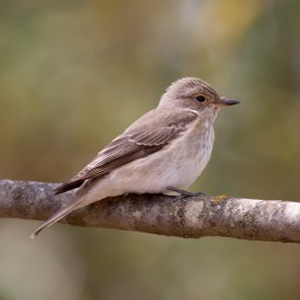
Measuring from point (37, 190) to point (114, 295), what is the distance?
2.13 m

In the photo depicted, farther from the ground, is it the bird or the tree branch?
the bird

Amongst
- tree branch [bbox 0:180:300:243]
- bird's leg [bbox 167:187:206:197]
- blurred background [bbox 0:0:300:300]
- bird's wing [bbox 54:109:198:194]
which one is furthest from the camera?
blurred background [bbox 0:0:300:300]

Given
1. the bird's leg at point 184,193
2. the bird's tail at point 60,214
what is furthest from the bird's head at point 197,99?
the bird's tail at point 60,214

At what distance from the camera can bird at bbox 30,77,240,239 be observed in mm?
5055

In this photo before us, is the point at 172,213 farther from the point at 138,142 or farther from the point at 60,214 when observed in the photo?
the point at 138,142

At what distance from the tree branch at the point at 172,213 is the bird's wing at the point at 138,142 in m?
0.21

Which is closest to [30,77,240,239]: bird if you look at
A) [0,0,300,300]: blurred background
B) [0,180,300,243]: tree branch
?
[0,180,300,243]: tree branch

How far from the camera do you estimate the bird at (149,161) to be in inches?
199

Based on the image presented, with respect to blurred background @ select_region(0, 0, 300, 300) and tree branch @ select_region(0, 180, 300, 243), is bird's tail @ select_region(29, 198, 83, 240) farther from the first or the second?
blurred background @ select_region(0, 0, 300, 300)

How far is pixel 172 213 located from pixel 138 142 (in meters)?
0.84

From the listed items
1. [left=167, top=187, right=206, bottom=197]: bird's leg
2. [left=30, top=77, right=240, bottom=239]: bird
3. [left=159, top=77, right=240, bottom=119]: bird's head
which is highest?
[left=159, top=77, right=240, bottom=119]: bird's head

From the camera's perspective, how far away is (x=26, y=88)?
23.8 feet

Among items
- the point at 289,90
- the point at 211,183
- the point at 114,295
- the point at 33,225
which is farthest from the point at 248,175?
the point at 33,225

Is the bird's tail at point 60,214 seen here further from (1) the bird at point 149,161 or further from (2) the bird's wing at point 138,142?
(2) the bird's wing at point 138,142
